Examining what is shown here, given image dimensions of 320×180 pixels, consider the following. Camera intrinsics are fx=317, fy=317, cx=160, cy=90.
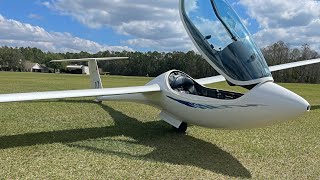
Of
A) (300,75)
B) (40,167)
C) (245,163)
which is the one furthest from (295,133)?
(300,75)

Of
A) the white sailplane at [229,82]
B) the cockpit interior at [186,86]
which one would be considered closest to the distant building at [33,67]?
the cockpit interior at [186,86]

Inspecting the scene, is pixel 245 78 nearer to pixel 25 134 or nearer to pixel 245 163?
pixel 245 163

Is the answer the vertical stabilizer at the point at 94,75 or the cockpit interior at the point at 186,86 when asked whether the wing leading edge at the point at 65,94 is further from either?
the vertical stabilizer at the point at 94,75

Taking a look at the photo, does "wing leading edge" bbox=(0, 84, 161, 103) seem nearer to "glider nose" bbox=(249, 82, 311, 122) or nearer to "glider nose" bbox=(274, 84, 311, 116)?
"glider nose" bbox=(249, 82, 311, 122)

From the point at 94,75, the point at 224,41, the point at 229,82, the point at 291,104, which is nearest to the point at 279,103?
the point at 291,104

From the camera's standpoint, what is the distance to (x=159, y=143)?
25.3ft

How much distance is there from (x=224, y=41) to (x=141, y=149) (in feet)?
9.72

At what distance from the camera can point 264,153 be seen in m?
7.27

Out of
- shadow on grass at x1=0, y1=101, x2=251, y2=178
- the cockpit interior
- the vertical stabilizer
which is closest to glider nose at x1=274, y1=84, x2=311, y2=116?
shadow on grass at x1=0, y1=101, x2=251, y2=178

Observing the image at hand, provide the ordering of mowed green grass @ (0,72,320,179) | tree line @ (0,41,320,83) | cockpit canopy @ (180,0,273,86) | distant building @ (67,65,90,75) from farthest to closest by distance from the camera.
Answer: distant building @ (67,65,90,75) → tree line @ (0,41,320,83) → cockpit canopy @ (180,0,273,86) → mowed green grass @ (0,72,320,179)

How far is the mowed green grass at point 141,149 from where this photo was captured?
18.6 ft

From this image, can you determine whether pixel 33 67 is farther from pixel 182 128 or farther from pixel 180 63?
pixel 182 128

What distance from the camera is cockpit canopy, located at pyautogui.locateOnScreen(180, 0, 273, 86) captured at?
608 centimetres

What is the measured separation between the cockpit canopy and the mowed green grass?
181 cm
